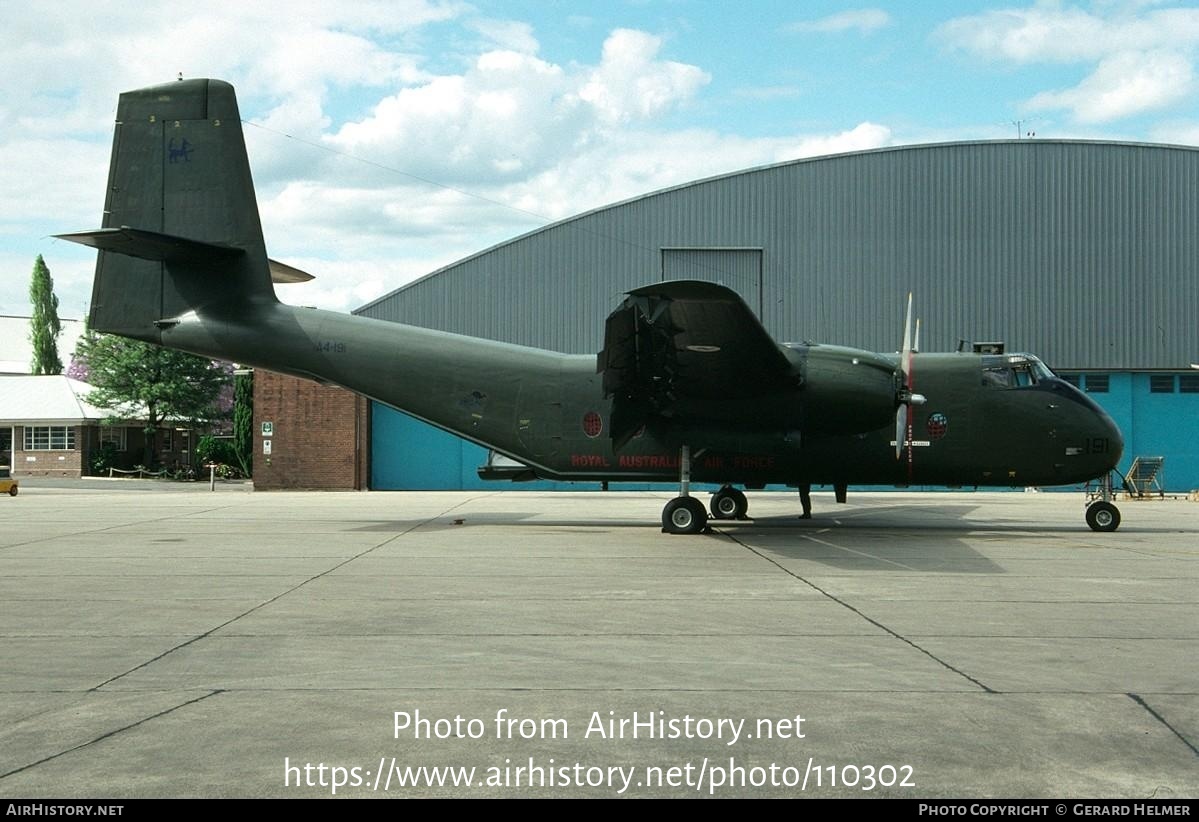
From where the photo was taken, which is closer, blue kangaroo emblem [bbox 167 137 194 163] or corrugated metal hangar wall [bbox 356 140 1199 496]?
blue kangaroo emblem [bbox 167 137 194 163]

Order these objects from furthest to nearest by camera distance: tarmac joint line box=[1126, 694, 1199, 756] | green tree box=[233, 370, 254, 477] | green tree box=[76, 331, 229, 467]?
green tree box=[76, 331, 229, 467], green tree box=[233, 370, 254, 477], tarmac joint line box=[1126, 694, 1199, 756]

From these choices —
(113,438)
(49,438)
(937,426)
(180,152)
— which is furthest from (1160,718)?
(113,438)

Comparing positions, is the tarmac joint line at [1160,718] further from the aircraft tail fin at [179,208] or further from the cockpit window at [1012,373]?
the aircraft tail fin at [179,208]

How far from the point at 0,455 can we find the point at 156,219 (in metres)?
50.0

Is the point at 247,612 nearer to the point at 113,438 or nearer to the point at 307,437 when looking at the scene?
the point at 307,437

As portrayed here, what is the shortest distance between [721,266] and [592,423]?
21344 mm

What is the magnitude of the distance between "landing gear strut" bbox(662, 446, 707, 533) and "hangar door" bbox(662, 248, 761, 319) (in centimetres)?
2121

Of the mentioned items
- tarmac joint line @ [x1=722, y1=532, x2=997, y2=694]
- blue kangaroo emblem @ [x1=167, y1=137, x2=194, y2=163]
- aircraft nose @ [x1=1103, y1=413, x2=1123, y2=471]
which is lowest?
tarmac joint line @ [x1=722, y1=532, x2=997, y2=694]

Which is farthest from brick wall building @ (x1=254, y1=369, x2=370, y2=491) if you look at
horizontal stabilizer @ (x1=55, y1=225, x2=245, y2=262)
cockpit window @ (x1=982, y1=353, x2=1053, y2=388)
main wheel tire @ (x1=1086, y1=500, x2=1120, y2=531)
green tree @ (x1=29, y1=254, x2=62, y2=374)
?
green tree @ (x1=29, y1=254, x2=62, y2=374)

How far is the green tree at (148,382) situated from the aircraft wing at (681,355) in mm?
46539

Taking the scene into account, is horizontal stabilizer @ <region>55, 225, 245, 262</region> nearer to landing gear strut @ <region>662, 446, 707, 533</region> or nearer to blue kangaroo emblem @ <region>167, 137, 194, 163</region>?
blue kangaroo emblem @ <region>167, 137, 194, 163</region>

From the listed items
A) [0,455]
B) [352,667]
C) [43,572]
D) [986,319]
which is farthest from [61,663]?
[0,455]

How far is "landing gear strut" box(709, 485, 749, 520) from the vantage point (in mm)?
21984

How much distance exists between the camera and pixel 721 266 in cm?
3975
